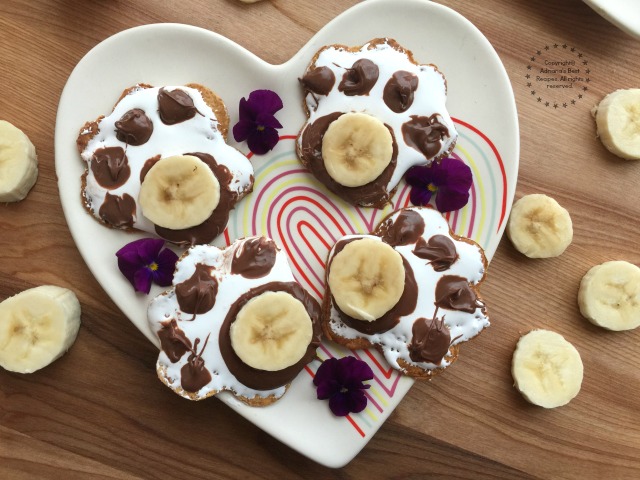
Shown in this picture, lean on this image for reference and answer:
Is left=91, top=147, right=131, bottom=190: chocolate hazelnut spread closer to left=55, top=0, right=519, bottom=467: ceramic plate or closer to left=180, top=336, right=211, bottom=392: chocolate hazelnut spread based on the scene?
left=55, top=0, right=519, bottom=467: ceramic plate

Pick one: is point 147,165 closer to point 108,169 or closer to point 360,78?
point 108,169

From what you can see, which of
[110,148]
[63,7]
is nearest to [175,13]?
[63,7]

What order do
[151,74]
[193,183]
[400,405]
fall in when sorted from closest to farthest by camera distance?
[193,183], [151,74], [400,405]

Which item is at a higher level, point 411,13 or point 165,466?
point 411,13

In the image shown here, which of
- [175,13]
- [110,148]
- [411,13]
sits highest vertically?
[411,13]

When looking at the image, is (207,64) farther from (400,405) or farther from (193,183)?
(400,405)

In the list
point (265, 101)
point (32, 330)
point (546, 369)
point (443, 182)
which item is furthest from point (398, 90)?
point (32, 330)

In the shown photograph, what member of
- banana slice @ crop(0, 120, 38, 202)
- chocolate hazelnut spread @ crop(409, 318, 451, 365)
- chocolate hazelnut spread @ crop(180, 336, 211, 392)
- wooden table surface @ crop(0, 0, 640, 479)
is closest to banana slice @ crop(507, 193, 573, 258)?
wooden table surface @ crop(0, 0, 640, 479)
